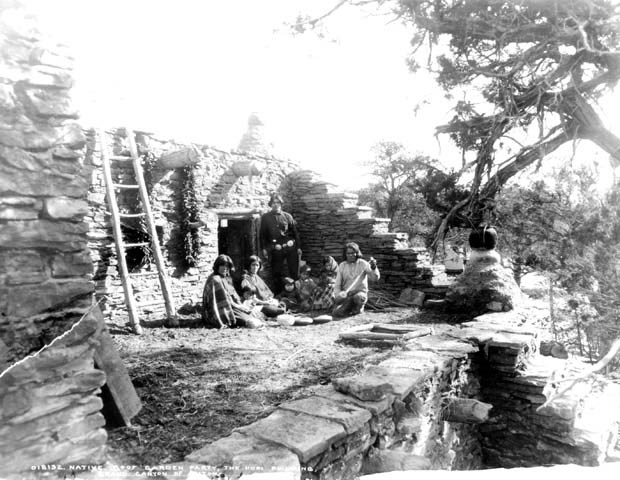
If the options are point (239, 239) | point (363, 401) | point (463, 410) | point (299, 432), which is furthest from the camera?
point (239, 239)

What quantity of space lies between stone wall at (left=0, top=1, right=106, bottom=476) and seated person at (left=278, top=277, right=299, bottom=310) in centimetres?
688

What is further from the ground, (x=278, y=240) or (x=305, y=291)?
(x=278, y=240)

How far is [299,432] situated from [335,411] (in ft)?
1.43

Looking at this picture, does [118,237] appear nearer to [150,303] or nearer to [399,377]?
[150,303]

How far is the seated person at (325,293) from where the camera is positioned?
893 cm

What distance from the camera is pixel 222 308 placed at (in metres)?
7.26

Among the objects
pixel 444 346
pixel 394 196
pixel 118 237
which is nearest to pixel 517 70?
pixel 444 346

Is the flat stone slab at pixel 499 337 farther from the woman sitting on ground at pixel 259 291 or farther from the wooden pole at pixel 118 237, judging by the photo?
the wooden pole at pixel 118 237

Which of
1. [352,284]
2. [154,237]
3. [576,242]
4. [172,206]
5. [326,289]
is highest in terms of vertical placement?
[172,206]

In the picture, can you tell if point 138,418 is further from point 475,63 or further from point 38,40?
point 475,63

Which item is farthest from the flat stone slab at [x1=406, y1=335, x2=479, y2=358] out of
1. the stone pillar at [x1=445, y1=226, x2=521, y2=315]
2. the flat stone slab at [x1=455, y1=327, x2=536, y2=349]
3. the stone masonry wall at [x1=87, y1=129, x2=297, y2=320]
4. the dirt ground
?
the stone masonry wall at [x1=87, y1=129, x2=297, y2=320]

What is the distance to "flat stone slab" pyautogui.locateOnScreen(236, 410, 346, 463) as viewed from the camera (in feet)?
8.02

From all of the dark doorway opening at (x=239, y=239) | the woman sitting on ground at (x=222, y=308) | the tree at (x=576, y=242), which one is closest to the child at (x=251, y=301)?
the woman sitting on ground at (x=222, y=308)

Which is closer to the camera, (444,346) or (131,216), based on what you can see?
(444,346)
